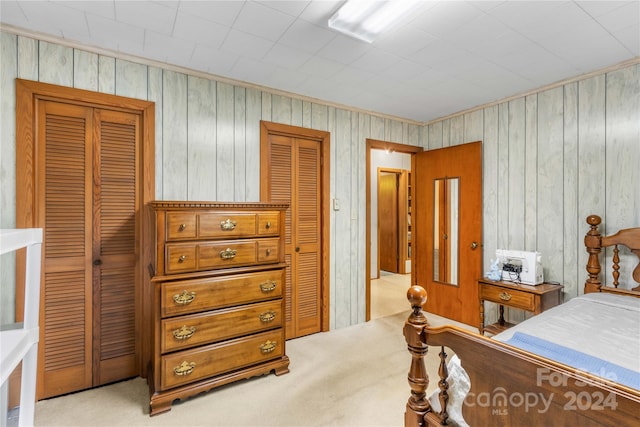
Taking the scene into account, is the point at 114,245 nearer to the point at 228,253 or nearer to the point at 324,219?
the point at 228,253

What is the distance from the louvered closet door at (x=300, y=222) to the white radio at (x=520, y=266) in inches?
72.2

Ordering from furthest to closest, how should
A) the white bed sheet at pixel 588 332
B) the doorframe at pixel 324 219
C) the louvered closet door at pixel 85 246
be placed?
the doorframe at pixel 324 219, the louvered closet door at pixel 85 246, the white bed sheet at pixel 588 332

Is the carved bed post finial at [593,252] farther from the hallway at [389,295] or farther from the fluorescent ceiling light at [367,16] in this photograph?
the fluorescent ceiling light at [367,16]

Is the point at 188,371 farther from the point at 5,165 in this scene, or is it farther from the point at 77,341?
the point at 5,165

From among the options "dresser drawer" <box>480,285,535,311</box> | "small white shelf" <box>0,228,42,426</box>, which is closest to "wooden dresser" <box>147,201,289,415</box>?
"small white shelf" <box>0,228,42,426</box>

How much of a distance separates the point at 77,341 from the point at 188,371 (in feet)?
2.95

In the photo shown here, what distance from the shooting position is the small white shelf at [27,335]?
3.19 ft

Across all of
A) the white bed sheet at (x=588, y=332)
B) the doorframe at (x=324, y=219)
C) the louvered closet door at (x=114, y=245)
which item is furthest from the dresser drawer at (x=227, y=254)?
the white bed sheet at (x=588, y=332)

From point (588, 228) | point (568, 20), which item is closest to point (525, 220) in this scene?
point (588, 228)

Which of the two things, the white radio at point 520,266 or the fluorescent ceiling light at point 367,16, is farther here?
the white radio at point 520,266

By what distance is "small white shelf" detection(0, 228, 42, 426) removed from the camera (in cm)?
97

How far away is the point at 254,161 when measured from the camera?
2902 mm

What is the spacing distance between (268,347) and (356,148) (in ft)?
7.47

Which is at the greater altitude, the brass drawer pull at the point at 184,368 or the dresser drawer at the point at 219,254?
the dresser drawer at the point at 219,254
